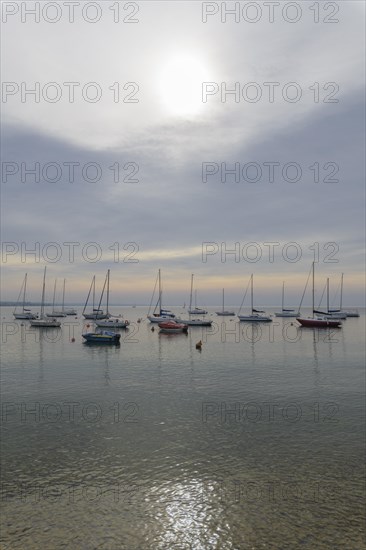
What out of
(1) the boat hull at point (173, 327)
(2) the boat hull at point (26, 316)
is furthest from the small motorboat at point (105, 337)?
(2) the boat hull at point (26, 316)

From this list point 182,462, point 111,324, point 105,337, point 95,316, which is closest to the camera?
point 182,462

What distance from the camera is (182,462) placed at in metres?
21.0

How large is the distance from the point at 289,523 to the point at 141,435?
11910 mm

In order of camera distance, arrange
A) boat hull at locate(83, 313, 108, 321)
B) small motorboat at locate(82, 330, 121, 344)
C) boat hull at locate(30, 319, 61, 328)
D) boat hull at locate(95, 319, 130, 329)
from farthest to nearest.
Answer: boat hull at locate(83, 313, 108, 321), boat hull at locate(30, 319, 61, 328), boat hull at locate(95, 319, 130, 329), small motorboat at locate(82, 330, 121, 344)

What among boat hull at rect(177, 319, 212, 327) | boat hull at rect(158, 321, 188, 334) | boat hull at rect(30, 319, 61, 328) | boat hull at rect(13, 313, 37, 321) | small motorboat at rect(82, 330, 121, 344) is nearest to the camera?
small motorboat at rect(82, 330, 121, 344)

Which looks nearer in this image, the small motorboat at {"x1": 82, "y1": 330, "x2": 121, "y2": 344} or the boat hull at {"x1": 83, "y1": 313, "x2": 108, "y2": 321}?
the small motorboat at {"x1": 82, "y1": 330, "x2": 121, "y2": 344}

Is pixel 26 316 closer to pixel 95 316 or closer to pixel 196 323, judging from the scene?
pixel 95 316

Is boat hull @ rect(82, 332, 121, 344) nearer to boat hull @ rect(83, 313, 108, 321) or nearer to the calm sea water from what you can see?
the calm sea water

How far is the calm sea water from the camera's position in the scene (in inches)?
587

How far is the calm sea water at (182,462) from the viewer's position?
1492cm

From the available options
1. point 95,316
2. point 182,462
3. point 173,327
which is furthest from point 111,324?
point 182,462

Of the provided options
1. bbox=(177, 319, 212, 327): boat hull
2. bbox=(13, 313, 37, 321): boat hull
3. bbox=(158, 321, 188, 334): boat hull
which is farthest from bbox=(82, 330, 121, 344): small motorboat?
bbox=(13, 313, 37, 321): boat hull

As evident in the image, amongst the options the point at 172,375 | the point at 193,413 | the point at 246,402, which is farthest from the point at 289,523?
the point at 172,375

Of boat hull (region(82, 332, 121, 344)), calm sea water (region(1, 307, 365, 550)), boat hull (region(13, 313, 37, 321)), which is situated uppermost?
boat hull (region(13, 313, 37, 321))
